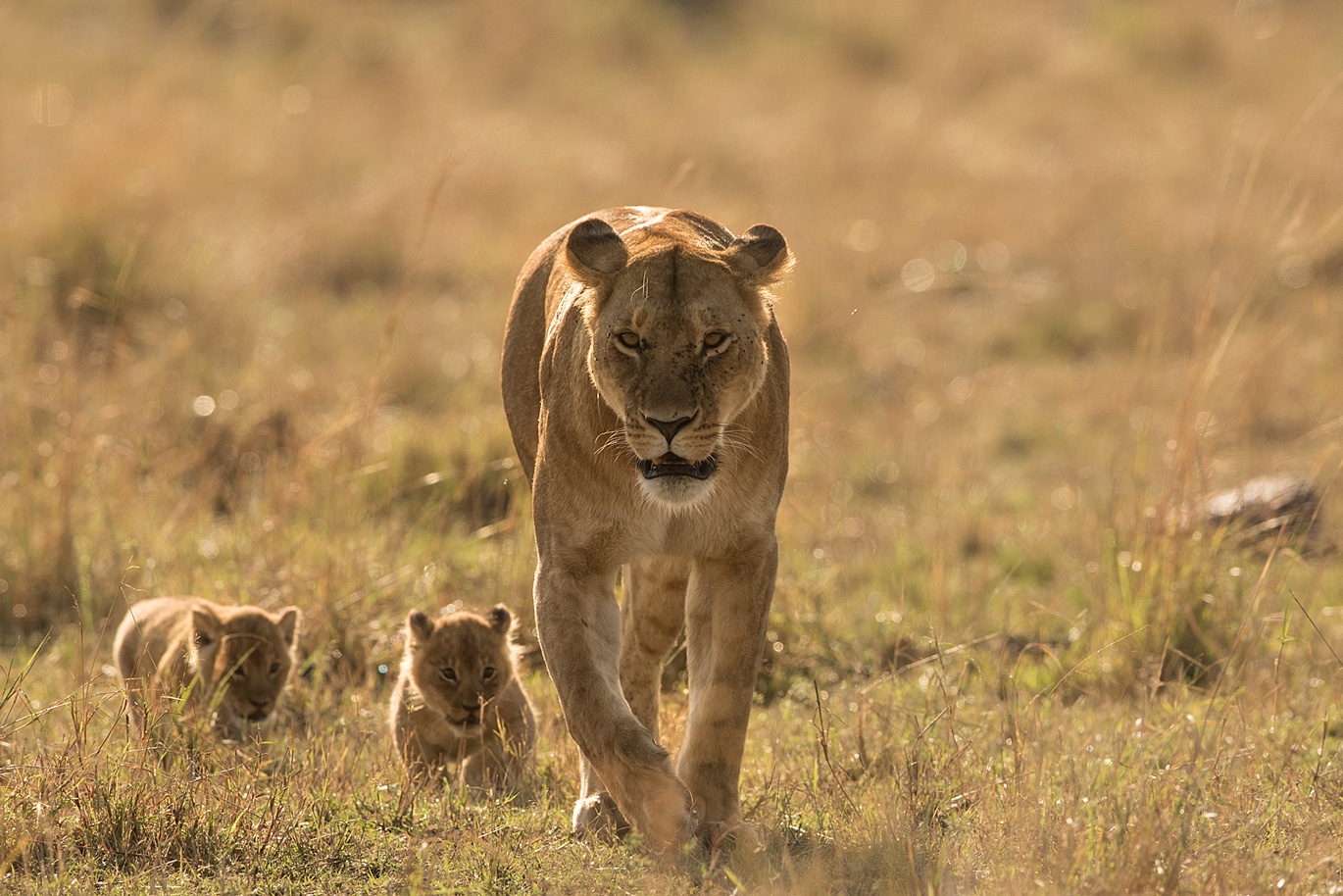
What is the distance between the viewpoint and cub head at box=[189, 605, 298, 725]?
5.08 meters

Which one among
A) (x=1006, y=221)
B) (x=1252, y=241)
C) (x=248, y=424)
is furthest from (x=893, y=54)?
(x=248, y=424)

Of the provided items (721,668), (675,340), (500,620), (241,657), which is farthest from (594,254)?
(241,657)

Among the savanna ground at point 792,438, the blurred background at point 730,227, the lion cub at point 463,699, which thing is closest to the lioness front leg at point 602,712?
the savanna ground at point 792,438

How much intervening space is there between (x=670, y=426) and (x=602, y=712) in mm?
741

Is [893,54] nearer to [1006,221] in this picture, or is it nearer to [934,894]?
[1006,221]

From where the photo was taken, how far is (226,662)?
5074 millimetres

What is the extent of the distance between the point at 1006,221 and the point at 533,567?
29.5 feet

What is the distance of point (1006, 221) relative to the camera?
13914 millimetres

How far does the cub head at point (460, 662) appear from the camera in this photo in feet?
16.3

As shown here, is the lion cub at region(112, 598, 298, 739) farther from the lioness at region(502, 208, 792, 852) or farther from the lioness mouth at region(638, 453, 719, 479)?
the lioness mouth at region(638, 453, 719, 479)

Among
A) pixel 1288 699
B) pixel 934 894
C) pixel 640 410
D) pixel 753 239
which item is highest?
pixel 753 239

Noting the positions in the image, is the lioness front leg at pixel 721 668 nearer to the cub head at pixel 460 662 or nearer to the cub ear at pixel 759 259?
the cub ear at pixel 759 259

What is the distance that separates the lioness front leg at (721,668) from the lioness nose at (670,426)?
0.48 meters

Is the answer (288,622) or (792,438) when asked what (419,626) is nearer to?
(288,622)
